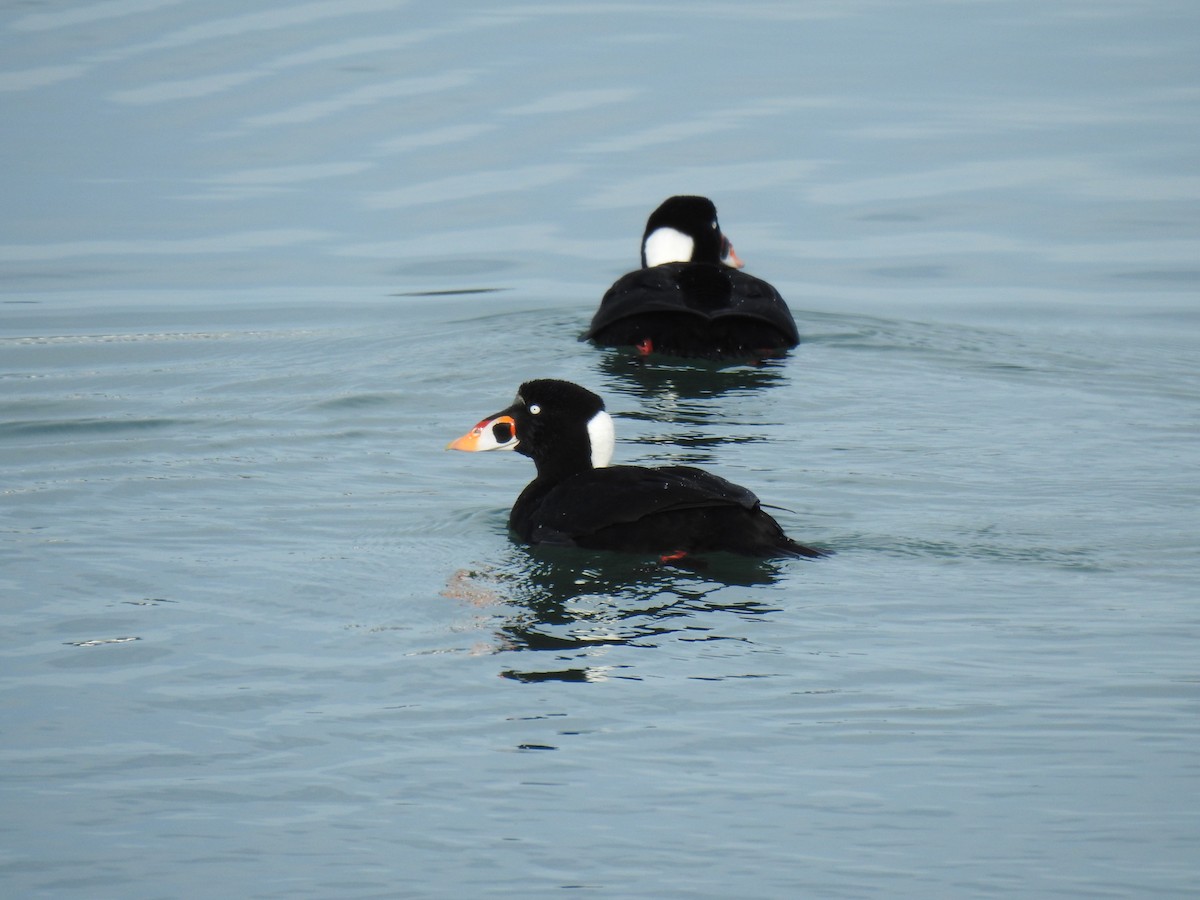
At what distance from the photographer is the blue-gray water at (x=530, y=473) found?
5621mm

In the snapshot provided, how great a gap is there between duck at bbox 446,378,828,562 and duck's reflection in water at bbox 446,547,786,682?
0.08 metres

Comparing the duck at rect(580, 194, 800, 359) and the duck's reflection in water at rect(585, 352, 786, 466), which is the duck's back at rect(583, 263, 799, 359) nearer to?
the duck at rect(580, 194, 800, 359)

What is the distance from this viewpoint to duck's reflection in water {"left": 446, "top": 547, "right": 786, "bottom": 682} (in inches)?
277

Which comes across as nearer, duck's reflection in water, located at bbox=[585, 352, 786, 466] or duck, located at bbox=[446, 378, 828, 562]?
duck, located at bbox=[446, 378, 828, 562]

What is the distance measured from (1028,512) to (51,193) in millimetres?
11613

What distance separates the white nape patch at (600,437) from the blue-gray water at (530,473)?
0.57 meters

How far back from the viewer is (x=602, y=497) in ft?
26.8

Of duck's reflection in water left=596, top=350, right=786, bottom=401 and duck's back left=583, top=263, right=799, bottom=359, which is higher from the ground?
duck's back left=583, top=263, right=799, bottom=359

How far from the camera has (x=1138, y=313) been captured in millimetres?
13852

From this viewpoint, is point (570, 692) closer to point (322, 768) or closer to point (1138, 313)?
point (322, 768)

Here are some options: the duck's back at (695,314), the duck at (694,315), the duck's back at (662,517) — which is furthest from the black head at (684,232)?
the duck's back at (662,517)

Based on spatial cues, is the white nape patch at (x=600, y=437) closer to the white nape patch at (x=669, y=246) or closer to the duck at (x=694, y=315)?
the duck at (x=694, y=315)

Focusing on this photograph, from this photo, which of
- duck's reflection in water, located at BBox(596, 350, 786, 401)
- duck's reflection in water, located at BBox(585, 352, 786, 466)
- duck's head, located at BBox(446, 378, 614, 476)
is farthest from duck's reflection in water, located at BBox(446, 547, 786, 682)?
duck's reflection in water, located at BBox(596, 350, 786, 401)

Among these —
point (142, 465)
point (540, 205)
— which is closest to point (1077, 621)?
point (142, 465)
